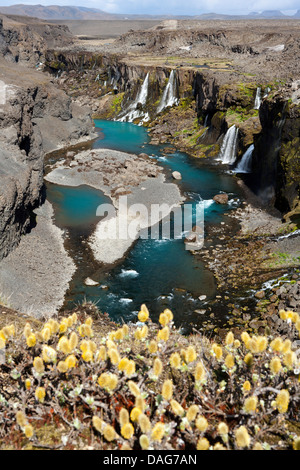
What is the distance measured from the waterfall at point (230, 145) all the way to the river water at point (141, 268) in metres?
8.70

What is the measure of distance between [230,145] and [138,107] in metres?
42.5

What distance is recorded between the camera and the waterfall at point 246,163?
50.4 m

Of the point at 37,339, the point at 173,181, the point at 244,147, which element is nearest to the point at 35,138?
the point at 173,181

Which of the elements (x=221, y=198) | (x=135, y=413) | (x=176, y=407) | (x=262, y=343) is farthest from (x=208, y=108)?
(x=135, y=413)

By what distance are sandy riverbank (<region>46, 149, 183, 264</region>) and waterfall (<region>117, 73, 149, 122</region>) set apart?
31924 mm

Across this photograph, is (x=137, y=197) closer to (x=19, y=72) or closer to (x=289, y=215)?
(x=289, y=215)

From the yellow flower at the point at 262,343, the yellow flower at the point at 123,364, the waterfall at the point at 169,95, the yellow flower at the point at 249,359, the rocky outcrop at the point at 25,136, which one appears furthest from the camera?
the waterfall at the point at 169,95

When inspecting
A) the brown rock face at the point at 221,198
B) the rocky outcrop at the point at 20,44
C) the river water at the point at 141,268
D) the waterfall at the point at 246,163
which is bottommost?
the river water at the point at 141,268

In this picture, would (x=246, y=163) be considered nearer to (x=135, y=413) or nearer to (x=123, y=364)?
(x=123, y=364)

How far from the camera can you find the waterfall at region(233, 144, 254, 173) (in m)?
50.4

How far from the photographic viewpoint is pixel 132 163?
53188mm

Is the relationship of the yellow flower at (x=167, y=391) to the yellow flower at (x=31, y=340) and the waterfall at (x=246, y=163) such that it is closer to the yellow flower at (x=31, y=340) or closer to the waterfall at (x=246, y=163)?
the yellow flower at (x=31, y=340)

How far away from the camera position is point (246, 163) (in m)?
51.0

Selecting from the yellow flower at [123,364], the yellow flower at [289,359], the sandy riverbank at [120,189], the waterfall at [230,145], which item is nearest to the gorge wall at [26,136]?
the sandy riverbank at [120,189]
